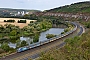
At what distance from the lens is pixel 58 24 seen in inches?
5851

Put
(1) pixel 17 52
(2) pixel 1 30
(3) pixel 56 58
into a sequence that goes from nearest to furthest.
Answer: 1. (3) pixel 56 58
2. (1) pixel 17 52
3. (2) pixel 1 30

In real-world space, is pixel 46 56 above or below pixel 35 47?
above

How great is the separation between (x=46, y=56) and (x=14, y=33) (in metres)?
62.2

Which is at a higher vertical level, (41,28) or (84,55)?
(84,55)

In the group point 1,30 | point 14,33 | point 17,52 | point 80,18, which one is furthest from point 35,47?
point 80,18

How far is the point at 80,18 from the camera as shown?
6786 inches

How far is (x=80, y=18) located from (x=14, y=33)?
92.8 metres

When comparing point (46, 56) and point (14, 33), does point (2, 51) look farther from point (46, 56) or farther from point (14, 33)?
point (14, 33)

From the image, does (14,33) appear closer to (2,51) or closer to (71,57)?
(2,51)

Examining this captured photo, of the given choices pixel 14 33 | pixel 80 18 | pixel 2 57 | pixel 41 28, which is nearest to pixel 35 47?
pixel 2 57

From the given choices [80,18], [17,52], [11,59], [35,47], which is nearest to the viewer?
[11,59]

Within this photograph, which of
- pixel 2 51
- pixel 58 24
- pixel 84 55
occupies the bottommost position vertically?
pixel 58 24

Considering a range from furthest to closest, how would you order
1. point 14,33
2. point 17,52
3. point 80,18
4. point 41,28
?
point 80,18, point 41,28, point 14,33, point 17,52

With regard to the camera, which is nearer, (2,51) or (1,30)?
(2,51)
